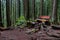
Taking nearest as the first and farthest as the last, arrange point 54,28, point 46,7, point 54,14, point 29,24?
point 54,28 < point 29,24 < point 54,14 < point 46,7

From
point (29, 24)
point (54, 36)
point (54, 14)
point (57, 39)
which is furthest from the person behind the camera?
point (54, 14)

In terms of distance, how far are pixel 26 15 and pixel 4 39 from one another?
6630 millimetres

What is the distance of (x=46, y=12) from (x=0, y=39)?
1952 cm

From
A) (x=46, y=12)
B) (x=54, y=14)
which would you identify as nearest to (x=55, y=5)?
(x=54, y=14)

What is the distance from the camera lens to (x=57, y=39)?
3400mm

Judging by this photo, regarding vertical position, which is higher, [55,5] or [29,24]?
[55,5]

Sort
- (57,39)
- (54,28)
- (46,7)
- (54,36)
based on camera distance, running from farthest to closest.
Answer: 1. (46,7)
2. (54,28)
3. (54,36)
4. (57,39)

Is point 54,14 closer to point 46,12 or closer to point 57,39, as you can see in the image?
point 57,39

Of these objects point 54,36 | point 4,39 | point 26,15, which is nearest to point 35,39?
point 54,36

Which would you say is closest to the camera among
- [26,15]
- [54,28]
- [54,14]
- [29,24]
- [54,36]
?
[54,36]

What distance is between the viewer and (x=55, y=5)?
422 inches

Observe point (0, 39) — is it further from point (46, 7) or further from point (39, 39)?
point (46, 7)

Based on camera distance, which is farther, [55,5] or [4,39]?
[55,5]

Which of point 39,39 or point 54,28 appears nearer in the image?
point 39,39
